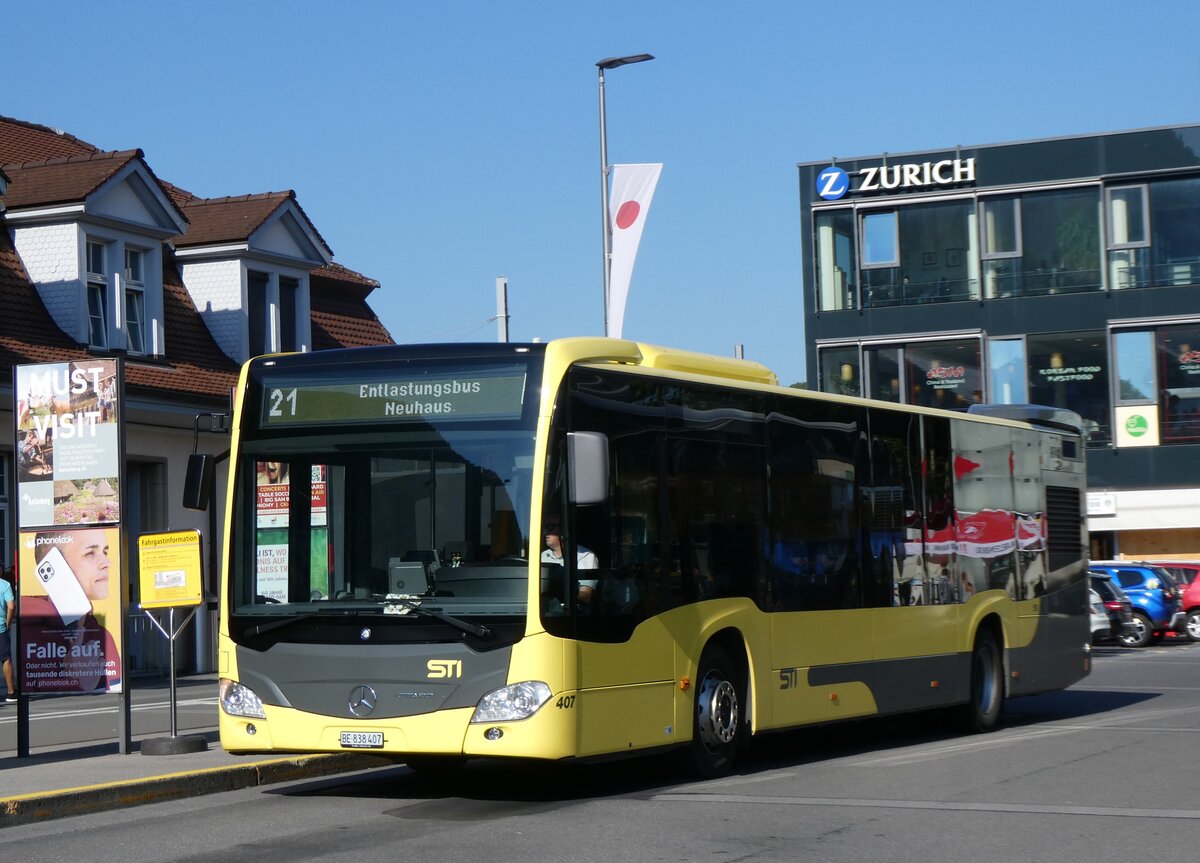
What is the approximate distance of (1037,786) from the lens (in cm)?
1193

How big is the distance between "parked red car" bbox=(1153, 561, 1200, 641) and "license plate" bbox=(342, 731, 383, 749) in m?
28.9

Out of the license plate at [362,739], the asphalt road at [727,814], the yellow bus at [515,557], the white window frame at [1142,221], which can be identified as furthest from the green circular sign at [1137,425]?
the license plate at [362,739]

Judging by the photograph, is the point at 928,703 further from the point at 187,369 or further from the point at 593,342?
the point at 187,369

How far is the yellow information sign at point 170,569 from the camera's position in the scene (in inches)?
563

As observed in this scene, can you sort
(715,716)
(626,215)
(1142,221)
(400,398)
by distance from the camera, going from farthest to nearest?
(1142,221), (626,215), (715,716), (400,398)

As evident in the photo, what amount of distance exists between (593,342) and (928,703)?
599cm

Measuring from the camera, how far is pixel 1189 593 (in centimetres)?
3694

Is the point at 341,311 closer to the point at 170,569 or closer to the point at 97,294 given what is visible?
the point at 97,294

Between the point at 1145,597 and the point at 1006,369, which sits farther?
the point at 1006,369

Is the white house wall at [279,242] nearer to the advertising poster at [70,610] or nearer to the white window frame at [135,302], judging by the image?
the white window frame at [135,302]

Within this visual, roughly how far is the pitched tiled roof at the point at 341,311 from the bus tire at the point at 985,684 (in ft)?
56.1

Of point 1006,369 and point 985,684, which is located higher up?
point 1006,369

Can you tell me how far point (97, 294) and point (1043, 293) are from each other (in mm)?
26936

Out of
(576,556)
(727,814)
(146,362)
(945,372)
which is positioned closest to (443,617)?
(576,556)
